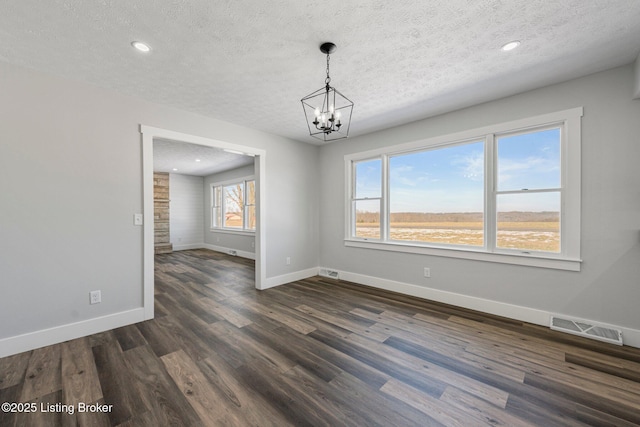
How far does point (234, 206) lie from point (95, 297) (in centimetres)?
548

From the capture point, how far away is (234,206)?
26.7 ft

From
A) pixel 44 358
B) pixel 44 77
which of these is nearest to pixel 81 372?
pixel 44 358

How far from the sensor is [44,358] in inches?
90.0

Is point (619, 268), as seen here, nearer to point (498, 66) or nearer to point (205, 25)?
point (498, 66)

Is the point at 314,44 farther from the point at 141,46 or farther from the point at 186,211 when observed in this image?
the point at 186,211

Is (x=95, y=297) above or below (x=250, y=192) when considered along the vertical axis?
below

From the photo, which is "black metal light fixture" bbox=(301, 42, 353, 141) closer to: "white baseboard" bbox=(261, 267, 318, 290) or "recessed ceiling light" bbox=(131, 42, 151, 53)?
"recessed ceiling light" bbox=(131, 42, 151, 53)

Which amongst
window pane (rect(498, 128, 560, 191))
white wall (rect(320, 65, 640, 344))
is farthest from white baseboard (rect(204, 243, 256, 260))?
window pane (rect(498, 128, 560, 191))

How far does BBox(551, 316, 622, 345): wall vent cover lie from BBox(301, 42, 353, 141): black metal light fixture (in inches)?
124

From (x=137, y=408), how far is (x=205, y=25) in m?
2.73

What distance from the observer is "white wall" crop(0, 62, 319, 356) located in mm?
2387

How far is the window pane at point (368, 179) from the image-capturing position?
14.9ft

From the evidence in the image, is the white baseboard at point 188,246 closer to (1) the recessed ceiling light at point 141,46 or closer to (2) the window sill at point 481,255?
(2) the window sill at point 481,255

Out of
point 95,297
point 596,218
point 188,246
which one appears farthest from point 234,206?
point 596,218
